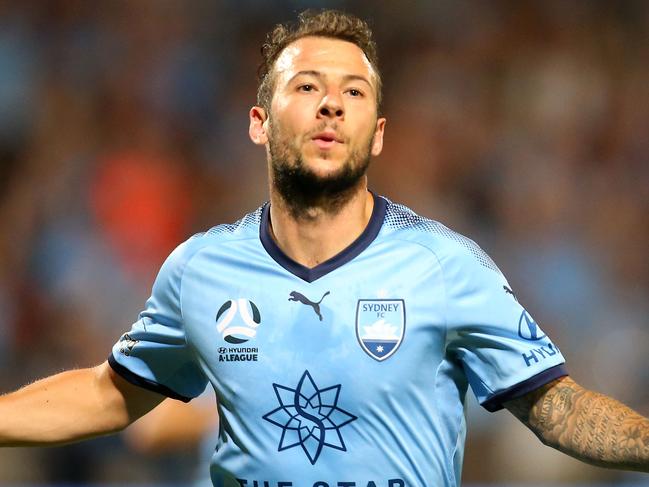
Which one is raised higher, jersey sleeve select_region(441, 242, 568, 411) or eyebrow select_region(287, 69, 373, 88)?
eyebrow select_region(287, 69, 373, 88)

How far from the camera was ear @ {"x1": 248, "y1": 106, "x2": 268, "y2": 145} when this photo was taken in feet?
13.0

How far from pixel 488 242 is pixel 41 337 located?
3.28 meters

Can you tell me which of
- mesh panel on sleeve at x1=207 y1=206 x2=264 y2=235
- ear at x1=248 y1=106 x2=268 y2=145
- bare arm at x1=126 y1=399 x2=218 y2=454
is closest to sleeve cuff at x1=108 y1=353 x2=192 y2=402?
mesh panel on sleeve at x1=207 y1=206 x2=264 y2=235

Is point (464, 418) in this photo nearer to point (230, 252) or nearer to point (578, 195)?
point (230, 252)

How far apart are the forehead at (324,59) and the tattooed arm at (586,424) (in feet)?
3.92

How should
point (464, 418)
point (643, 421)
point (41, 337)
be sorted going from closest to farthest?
point (643, 421) → point (464, 418) → point (41, 337)

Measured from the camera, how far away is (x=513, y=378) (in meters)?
3.36

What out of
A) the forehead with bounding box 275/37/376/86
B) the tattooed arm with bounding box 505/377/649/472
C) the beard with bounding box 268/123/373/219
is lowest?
the tattooed arm with bounding box 505/377/649/472

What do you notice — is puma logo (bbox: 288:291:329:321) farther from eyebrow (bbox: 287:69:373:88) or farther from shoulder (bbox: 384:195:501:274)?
eyebrow (bbox: 287:69:373:88)

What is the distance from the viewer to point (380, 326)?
11.3ft

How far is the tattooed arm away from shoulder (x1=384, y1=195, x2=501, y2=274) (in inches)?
16.7

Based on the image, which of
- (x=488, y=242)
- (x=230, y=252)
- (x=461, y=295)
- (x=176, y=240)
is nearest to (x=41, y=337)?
(x=176, y=240)

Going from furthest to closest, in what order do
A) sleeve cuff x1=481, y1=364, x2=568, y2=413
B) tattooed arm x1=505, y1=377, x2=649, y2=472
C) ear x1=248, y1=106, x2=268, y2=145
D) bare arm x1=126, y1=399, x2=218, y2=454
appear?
bare arm x1=126, y1=399, x2=218, y2=454
ear x1=248, y1=106, x2=268, y2=145
sleeve cuff x1=481, y1=364, x2=568, y2=413
tattooed arm x1=505, y1=377, x2=649, y2=472

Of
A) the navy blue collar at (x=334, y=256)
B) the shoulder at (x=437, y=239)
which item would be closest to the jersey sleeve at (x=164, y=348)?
the navy blue collar at (x=334, y=256)
